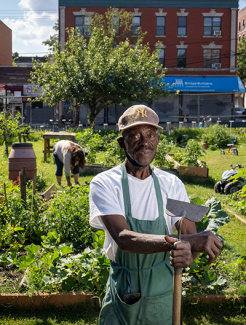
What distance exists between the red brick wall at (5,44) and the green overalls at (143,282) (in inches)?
1745

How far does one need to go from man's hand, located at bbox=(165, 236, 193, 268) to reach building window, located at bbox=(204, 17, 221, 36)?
36587 mm

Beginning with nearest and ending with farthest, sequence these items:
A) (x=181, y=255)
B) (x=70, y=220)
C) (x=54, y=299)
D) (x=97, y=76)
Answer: (x=181, y=255), (x=54, y=299), (x=70, y=220), (x=97, y=76)

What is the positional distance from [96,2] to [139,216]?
117 ft

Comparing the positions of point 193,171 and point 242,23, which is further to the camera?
point 242,23

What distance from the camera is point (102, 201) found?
2.01m

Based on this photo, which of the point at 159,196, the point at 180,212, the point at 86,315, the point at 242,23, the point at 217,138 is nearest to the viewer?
the point at 180,212

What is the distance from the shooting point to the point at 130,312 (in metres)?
2.00

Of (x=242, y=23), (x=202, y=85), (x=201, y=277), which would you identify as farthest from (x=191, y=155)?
(x=242, y=23)

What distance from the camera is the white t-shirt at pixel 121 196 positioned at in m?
2.02

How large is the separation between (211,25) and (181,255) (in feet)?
122

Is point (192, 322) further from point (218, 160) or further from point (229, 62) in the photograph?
point (229, 62)

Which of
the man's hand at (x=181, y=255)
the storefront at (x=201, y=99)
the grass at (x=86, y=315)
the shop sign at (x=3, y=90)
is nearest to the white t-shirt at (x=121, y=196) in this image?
the man's hand at (x=181, y=255)

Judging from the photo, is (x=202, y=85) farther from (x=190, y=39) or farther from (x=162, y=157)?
(x=162, y=157)

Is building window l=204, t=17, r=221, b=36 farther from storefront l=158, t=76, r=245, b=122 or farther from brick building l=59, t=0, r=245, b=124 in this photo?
storefront l=158, t=76, r=245, b=122
